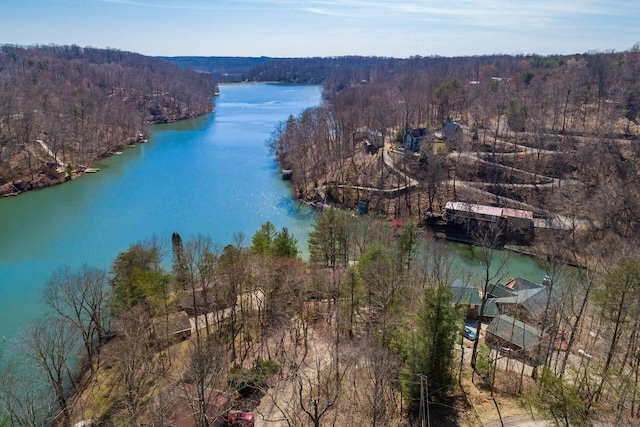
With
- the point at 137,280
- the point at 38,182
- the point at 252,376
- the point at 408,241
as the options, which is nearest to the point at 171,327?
the point at 137,280

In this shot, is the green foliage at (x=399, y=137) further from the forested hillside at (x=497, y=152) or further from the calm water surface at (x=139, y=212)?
the calm water surface at (x=139, y=212)

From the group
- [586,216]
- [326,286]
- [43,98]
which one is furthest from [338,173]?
[43,98]

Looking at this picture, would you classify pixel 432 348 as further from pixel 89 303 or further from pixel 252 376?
pixel 89 303

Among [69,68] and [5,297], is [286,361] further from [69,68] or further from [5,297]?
[69,68]

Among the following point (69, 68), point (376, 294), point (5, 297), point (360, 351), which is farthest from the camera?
point (69, 68)

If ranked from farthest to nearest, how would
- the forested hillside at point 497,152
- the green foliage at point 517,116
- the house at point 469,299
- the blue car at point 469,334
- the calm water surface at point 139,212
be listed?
the green foliage at point 517,116 < the forested hillside at point 497,152 < the calm water surface at point 139,212 < the house at point 469,299 < the blue car at point 469,334

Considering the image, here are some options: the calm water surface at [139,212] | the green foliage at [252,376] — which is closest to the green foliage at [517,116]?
the calm water surface at [139,212]

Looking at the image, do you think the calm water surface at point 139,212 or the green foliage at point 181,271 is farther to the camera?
the calm water surface at point 139,212
